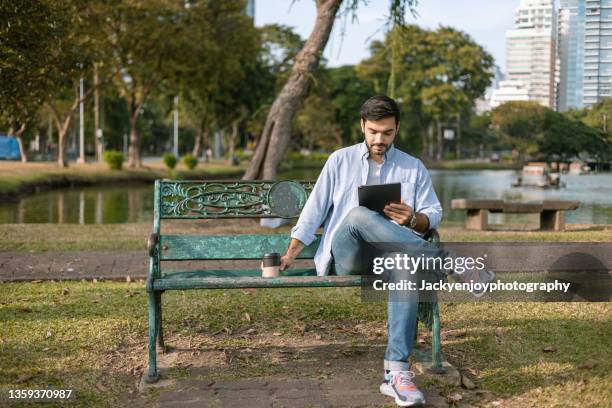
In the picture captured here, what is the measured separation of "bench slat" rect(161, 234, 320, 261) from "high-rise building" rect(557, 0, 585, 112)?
564cm

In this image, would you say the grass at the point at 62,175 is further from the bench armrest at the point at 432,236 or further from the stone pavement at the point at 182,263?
the bench armrest at the point at 432,236

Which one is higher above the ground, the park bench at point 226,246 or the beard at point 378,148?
the beard at point 378,148

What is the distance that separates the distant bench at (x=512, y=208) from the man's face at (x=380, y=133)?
8.25m

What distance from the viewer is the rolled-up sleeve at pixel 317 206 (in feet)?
14.2

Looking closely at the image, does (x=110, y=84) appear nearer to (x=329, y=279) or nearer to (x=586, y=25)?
(x=586, y=25)

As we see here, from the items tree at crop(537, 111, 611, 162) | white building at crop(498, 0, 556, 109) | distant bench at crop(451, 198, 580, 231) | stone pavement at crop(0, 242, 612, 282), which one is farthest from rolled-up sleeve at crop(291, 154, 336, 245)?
distant bench at crop(451, 198, 580, 231)

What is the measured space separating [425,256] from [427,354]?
37.2 inches

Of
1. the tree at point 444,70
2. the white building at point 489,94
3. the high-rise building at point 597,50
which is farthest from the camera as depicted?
the tree at point 444,70

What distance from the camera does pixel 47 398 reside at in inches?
152

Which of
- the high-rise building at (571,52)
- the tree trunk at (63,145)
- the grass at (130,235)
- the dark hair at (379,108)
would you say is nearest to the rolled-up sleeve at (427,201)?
the dark hair at (379,108)

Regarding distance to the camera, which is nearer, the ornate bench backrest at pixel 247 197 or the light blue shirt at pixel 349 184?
the light blue shirt at pixel 349 184

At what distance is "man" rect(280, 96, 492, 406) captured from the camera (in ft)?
13.4

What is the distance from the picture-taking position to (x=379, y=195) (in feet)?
13.5

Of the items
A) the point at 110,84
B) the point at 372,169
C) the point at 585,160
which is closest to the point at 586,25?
the point at 585,160
